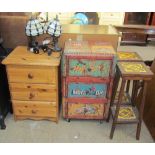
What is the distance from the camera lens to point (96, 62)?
5.45 ft

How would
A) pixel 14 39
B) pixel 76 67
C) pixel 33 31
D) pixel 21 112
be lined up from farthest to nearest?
pixel 14 39
pixel 21 112
pixel 33 31
pixel 76 67

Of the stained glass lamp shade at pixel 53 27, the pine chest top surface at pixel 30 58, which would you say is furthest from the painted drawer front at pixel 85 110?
the stained glass lamp shade at pixel 53 27

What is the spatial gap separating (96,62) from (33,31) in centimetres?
67

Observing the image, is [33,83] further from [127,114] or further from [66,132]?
[127,114]

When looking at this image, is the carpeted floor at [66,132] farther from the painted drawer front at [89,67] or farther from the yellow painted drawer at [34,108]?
the painted drawer front at [89,67]

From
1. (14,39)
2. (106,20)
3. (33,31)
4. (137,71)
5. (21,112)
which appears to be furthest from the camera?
(106,20)

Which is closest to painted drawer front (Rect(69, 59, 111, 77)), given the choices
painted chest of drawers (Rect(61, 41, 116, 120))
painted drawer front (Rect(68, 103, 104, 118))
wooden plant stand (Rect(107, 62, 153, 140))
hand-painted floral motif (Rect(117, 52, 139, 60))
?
painted chest of drawers (Rect(61, 41, 116, 120))

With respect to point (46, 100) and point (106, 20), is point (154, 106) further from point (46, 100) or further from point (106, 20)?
point (106, 20)

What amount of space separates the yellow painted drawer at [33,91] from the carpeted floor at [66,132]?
0.32 m

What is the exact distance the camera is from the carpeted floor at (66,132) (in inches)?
71.5

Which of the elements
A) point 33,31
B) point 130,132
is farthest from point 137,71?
point 33,31

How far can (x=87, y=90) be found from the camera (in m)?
1.82

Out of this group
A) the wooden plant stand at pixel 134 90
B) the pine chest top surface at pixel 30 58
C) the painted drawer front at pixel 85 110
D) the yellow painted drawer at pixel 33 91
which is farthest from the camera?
the painted drawer front at pixel 85 110

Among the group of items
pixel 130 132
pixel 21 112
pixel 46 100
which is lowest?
pixel 130 132
